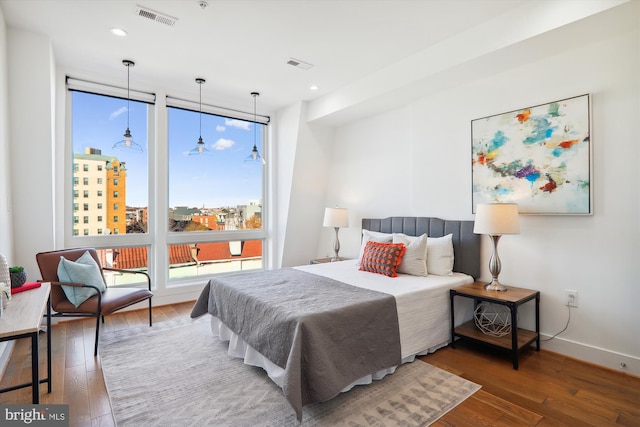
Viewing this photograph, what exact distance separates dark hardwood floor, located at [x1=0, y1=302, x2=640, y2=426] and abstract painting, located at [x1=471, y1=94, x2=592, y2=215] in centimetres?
127

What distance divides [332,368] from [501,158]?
2519 mm

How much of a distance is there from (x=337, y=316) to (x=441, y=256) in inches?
64.1

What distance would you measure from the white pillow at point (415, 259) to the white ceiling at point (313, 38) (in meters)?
1.68

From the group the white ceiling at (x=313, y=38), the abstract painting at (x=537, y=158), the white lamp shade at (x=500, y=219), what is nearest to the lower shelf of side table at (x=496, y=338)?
the white lamp shade at (x=500, y=219)

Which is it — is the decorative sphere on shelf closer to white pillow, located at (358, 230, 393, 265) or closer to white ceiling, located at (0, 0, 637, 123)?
white pillow, located at (358, 230, 393, 265)

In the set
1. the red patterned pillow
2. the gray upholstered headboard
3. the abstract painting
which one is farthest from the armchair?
the abstract painting

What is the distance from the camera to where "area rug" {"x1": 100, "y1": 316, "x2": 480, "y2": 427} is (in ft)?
6.51

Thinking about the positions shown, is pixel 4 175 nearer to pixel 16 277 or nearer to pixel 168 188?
pixel 16 277

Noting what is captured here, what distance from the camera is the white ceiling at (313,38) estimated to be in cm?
256

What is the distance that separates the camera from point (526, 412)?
2037 millimetres

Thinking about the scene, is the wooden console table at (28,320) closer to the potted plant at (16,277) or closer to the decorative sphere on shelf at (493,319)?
the potted plant at (16,277)

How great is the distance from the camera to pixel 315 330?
2.05 metres

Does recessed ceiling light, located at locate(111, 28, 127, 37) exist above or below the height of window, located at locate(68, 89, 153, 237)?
above

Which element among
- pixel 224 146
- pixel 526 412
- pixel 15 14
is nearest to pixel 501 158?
pixel 526 412
